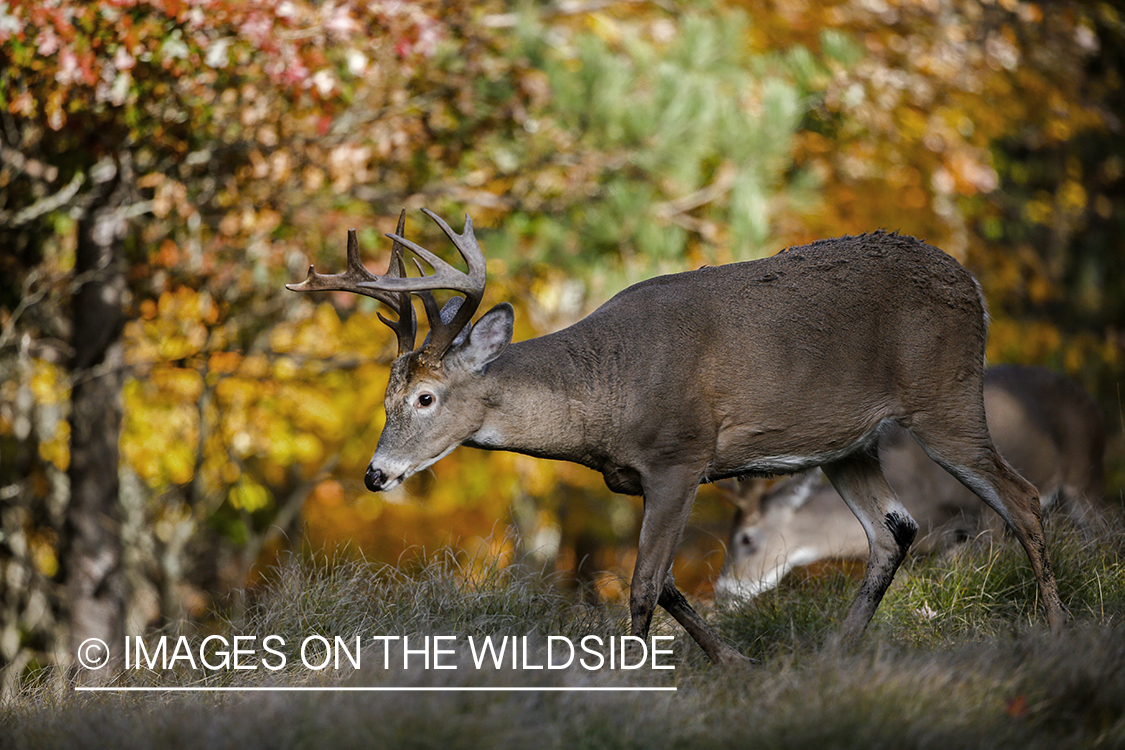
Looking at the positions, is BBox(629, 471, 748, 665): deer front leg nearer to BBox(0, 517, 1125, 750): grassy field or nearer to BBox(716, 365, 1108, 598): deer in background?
BBox(0, 517, 1125, 750): grassy field

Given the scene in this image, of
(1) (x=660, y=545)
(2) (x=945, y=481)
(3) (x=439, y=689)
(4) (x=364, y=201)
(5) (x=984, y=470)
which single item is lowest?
(2) (x=945, y=481)

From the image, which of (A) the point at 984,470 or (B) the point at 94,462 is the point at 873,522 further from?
(B) the point at 94,462

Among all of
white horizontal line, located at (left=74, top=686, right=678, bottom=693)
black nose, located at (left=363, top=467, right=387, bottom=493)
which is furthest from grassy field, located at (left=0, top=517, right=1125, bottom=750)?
black nose, located at (left=363, top=467, right=387, bottom=493)

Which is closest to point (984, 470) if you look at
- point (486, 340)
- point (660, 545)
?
point (660, 545)

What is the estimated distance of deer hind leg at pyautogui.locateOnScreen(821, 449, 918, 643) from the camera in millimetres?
5488

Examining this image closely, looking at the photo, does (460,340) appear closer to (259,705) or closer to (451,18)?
(259,705)

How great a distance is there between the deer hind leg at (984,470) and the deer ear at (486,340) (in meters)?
1.99

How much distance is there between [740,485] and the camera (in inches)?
356

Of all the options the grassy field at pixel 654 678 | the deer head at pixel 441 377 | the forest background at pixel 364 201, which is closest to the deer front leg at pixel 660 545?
the grassy field at pixel 654 678

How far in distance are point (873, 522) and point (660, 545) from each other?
1313mm

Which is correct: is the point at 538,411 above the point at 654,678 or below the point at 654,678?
above

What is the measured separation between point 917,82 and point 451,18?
6.77m

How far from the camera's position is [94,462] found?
30.5ft

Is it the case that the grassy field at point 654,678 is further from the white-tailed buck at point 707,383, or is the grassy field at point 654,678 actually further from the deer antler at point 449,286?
the deer antler at point 449,286
